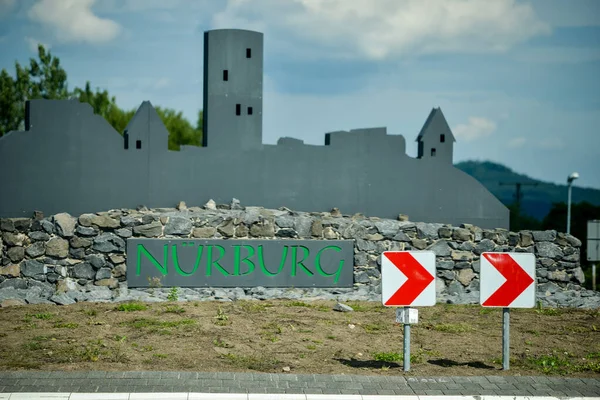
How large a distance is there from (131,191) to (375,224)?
5192mm

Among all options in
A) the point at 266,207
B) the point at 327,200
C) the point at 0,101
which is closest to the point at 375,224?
the point at 327,200

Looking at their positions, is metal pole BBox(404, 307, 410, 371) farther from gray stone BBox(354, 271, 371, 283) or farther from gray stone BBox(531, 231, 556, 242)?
gray stone BBox(531, 231, 556, 242)

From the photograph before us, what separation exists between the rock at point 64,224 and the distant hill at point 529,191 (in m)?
97.9

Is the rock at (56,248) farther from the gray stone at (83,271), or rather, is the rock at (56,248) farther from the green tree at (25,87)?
the green tree at (25,87)

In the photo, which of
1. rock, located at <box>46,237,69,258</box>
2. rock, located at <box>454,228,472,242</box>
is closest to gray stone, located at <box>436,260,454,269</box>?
rock, located at <box>454,228,472,242</box>

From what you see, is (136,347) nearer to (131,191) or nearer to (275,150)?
(131,191)

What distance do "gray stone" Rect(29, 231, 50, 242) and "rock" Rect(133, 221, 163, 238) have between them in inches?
67.7

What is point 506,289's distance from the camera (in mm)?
9562

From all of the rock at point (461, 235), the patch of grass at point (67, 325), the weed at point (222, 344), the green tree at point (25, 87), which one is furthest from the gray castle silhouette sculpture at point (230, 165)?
the green tree at point (25, 87)

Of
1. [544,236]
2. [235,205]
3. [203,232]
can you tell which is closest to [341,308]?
[203,232]

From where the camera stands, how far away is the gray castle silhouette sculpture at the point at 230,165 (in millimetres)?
15680

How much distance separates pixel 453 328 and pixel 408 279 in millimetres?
3394

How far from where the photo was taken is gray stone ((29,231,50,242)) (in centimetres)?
1502

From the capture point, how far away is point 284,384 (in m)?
8.79
